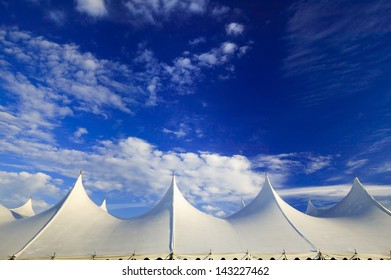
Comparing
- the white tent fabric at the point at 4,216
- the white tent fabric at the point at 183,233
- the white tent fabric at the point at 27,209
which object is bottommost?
the white tent fabric at the point at 183,233

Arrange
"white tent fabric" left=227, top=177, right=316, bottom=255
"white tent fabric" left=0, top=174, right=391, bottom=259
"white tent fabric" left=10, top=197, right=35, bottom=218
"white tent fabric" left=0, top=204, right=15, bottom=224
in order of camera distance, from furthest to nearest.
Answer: "white tent fabric" left=10, top=197, right=35, bottom=218 → "white tent fabric" left=0, top=204, right=15, bottom=224 → "white tent fabric" left=227, top=177, right=316, bottom=255 → "white tent fabric" left=0, top=174, right=391, bottom=259

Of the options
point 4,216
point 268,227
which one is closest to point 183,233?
point 268,227

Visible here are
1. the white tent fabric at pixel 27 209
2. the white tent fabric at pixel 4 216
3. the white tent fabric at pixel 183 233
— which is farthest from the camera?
the white tent fabric at pixel 27 209

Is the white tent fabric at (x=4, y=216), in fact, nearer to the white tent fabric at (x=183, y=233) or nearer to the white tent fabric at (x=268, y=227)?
the white tent fabric at (x=183, y=233)

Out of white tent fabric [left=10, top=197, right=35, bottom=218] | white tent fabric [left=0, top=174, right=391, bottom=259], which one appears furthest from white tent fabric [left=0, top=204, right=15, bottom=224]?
white tent fabric [left=10, top=197, right=35, bottom=218]

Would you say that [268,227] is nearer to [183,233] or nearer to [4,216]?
[183,233]

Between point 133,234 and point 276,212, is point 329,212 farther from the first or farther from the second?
point 133,234

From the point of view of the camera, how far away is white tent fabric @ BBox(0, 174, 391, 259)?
13.2 metres

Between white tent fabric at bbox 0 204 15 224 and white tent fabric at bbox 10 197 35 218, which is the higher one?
white tent fabric at bbox 10 197 35 218

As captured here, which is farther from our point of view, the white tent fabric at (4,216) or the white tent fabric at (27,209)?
the white tent fabric at (27,209)

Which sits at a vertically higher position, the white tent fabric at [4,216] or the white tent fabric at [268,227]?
the white tent fabric at [4,216]

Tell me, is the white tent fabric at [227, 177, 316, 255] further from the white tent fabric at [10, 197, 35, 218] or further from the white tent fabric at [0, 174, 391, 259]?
the white tent fabric at [10, 197, 35, 218]

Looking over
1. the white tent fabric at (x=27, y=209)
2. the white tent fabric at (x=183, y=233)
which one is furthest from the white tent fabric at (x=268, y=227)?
the white tent fabric at (x=27, y=209)

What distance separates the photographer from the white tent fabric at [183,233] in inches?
519
